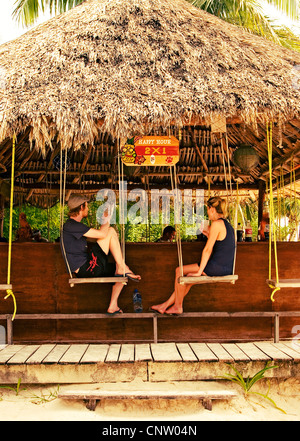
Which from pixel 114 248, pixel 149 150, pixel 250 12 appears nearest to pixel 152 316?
pixel 114 248

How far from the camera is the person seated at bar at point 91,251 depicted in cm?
403

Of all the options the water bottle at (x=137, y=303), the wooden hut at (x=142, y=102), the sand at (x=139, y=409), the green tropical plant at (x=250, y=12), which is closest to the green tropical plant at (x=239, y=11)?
the green tropical plant at (x=250, y=12)

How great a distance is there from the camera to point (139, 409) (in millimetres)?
3371

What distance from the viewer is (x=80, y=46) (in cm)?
444

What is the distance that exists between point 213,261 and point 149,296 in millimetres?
749

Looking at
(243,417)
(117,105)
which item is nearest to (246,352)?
(243,417)

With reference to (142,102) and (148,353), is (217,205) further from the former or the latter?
(148,353)

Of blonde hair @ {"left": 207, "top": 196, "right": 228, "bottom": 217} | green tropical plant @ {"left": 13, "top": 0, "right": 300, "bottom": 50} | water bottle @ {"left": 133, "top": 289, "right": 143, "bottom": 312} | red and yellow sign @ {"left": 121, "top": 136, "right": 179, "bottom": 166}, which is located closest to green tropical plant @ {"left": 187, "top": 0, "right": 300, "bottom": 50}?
green tropical plant @ {"left": 13, "top": 0, "right": 300, "bottom": 50}

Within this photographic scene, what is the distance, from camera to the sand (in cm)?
325

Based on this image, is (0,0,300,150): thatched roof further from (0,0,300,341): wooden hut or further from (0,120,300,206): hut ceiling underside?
(0,120,300,206): hut ceiling underside

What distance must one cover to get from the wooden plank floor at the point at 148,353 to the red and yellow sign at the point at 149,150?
1819 millimetres

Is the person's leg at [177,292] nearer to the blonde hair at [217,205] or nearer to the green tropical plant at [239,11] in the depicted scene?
the blonde hair at [217,205]

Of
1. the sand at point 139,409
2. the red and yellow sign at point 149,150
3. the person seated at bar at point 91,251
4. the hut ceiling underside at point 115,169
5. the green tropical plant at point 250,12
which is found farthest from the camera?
the green tropical plant at point 250,12
